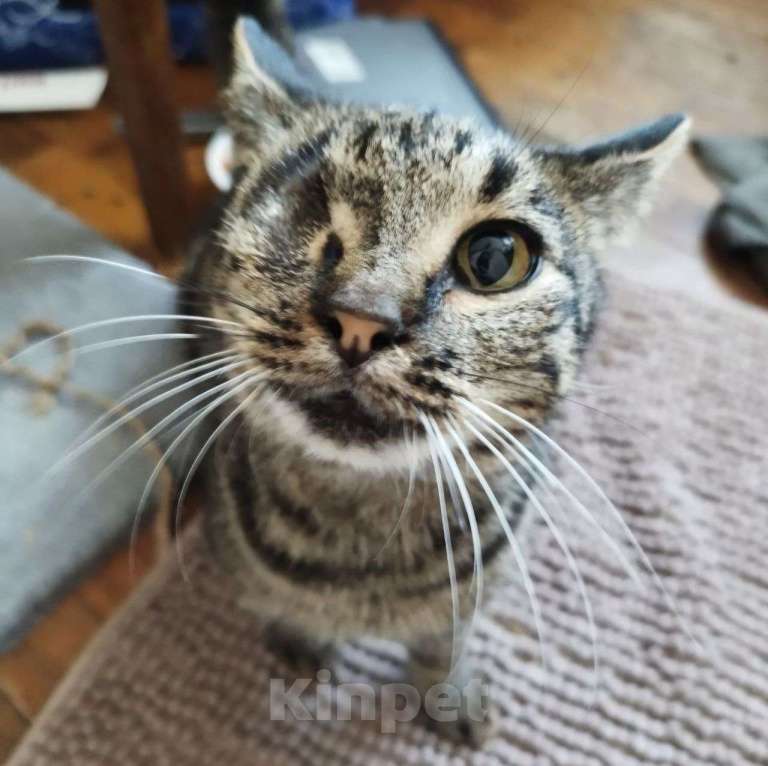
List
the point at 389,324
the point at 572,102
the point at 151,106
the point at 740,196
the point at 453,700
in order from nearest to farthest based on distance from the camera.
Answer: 1. the point at 389,324
2. the point at 453,700
3. the point at 151,106
4. the point at 740,196
5. the point at 572,102

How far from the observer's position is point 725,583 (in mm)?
1142

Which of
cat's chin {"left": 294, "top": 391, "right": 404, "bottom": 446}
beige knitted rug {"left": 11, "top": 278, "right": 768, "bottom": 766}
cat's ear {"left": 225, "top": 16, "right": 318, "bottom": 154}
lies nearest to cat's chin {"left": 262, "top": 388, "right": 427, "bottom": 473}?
cat's chin {"left": 294, "top": 391, "right": 404, "bottom": 446}

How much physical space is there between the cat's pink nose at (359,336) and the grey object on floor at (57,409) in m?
0.51

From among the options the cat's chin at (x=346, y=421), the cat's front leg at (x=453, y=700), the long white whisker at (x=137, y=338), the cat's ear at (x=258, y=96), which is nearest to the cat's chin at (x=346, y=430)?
the cat's chin at (x=346, y=421)

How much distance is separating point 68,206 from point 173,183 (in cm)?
36

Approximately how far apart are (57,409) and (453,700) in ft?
2.23

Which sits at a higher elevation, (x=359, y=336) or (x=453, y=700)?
(x=359, y=336)

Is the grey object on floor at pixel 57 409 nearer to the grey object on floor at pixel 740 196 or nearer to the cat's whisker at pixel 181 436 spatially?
the cat's whisker at pixel 181 436

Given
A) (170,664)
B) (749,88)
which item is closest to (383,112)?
(170,664)

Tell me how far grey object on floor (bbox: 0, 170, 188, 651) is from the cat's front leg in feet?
1.51

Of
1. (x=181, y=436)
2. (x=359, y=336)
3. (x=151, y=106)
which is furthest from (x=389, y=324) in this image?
(x=151, y=106)

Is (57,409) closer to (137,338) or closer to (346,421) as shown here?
(137,338)

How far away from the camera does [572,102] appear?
1.78 m

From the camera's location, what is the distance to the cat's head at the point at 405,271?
1.93 ft
